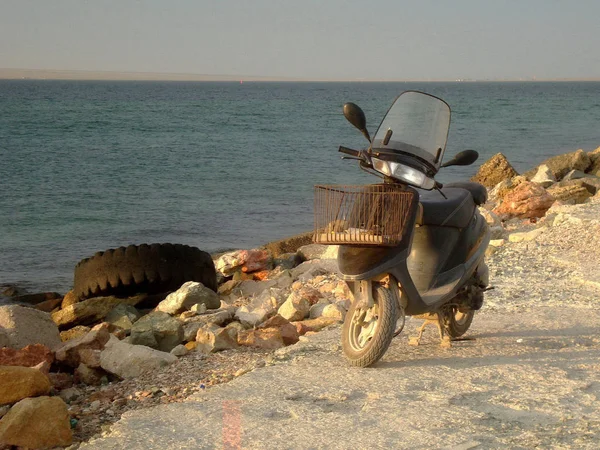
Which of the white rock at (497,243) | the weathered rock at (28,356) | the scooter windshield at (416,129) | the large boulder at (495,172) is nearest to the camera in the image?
the scooter windshield at (416,129)

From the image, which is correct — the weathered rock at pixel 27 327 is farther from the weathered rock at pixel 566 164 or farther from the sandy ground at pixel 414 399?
the weathered rock at pixel 566 164

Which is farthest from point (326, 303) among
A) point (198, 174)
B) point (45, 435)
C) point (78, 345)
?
point (198, 174)

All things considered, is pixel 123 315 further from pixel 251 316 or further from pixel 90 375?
pixel 90 375

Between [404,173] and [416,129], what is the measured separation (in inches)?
17.6

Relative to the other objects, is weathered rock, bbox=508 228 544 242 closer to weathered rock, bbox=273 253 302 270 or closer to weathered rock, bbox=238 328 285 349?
weathered rock, bbox=273 253 302 270

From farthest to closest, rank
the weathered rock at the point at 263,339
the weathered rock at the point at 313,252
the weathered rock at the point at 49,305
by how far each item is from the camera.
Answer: the weathered rock at the point at 313,252 < the weathered rock at the point at 49,305 < the weathered rock at the point at 263,339

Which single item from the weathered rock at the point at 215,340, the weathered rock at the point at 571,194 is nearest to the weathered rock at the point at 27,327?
the weathered rock at the point at 215,340

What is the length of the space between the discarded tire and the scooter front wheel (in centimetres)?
472

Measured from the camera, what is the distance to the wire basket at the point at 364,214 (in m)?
4.89

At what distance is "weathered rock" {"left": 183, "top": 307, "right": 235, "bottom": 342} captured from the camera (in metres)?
6.96

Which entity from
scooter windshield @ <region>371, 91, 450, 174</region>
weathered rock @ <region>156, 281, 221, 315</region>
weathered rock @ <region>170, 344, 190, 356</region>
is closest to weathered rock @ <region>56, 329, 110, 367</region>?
weathered rock @ <region>170, 344, 190, 356</region>

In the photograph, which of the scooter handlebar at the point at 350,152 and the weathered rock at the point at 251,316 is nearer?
the scooter handlebar at the point at 350,152

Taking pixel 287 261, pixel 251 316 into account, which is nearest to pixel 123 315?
pixel 251 316

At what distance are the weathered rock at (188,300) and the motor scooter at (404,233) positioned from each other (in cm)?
318
